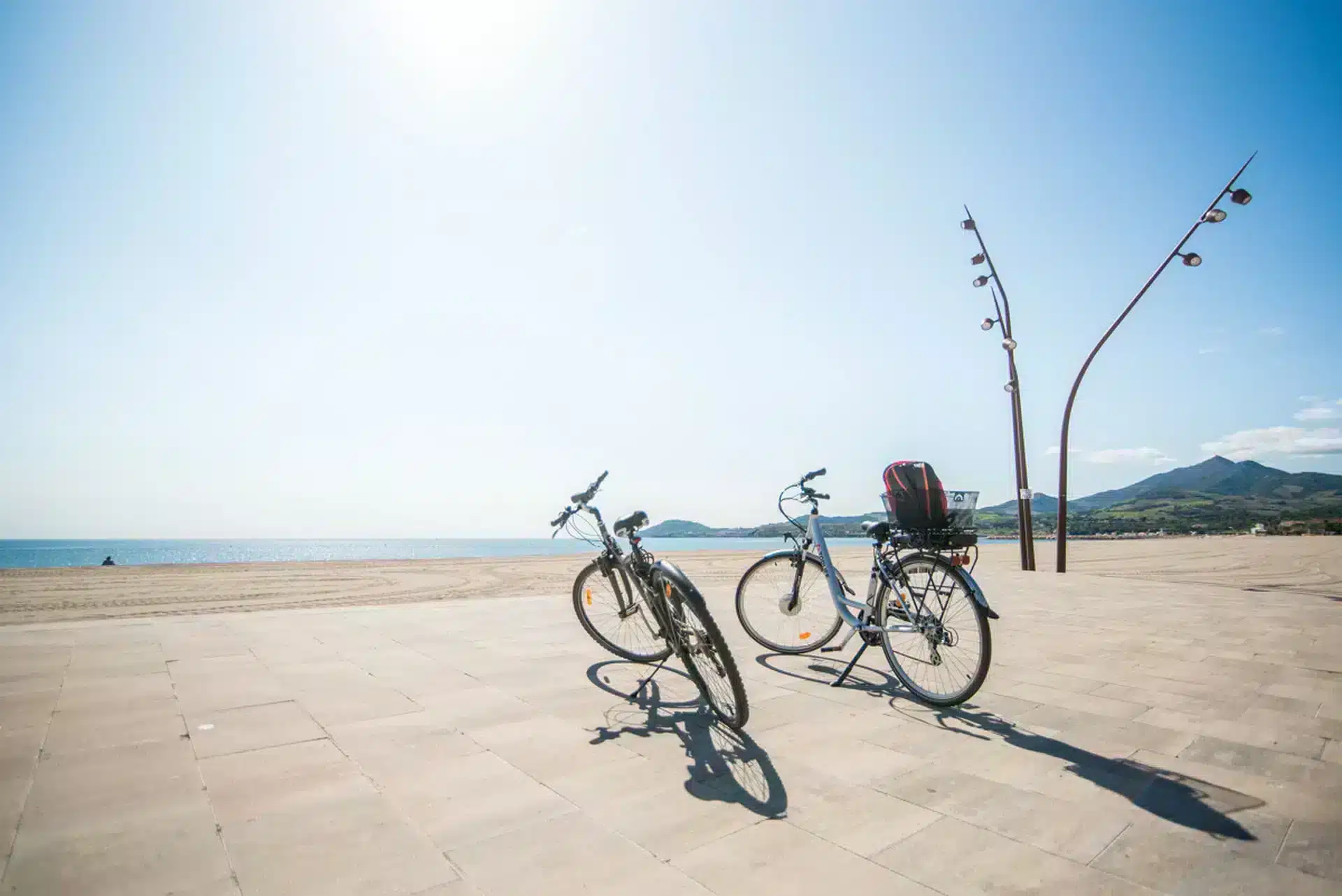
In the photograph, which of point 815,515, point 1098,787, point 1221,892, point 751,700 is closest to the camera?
point 1221,892

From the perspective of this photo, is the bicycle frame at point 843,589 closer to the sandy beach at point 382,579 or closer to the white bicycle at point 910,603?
the white bicycle at point 910,603

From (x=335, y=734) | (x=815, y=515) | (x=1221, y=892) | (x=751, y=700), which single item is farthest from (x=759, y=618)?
(x=1221, y=892)

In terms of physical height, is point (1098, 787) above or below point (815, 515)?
below

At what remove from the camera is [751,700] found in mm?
4250

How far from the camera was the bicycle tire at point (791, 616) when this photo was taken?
5387 mm

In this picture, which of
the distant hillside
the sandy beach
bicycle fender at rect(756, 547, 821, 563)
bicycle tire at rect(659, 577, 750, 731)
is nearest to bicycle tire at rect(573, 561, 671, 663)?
bicycle tire at rect(659, 577, 750, 731)

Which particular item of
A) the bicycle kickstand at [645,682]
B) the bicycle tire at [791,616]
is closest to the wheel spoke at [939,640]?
the bicycle tire at [791,616]

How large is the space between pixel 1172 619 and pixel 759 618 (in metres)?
5.16

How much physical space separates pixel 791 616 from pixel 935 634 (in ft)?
5.41

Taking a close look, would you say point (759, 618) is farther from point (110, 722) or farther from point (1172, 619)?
point (1172, 619)

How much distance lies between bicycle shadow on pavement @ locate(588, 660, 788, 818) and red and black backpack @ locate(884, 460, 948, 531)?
174 cm

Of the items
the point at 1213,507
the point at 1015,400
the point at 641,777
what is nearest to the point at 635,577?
the point at 641,777

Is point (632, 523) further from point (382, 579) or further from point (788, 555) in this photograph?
point (382, 579)

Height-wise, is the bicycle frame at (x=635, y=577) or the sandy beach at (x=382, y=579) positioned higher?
the bicycle frame at (x=635, y=577)
